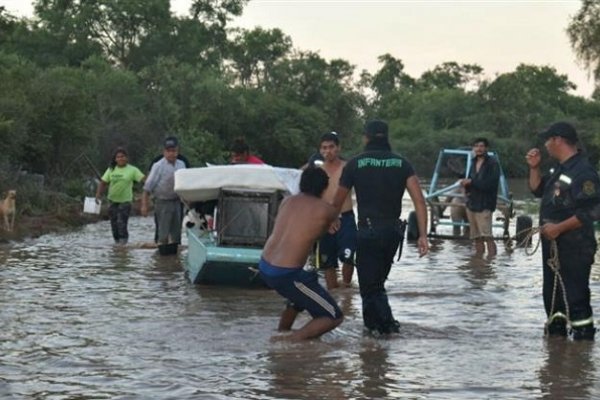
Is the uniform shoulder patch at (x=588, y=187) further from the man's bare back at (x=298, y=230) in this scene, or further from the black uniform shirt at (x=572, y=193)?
the man's bare back at (x=298, y=230)

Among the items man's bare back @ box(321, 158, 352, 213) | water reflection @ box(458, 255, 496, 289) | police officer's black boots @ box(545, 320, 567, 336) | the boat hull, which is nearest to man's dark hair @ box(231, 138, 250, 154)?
the boat hull

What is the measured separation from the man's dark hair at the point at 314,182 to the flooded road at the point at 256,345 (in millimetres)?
1230

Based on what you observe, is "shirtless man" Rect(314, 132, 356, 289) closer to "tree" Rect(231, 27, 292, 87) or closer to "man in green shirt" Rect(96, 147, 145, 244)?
"man in green shirt" Rect(96, 147, 145, 244)

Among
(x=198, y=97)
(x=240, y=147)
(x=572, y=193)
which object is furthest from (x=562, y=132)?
(x=198, y=97)

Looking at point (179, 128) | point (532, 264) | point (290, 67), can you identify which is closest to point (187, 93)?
point (179, 128)

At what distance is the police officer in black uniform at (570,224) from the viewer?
9.20 metres

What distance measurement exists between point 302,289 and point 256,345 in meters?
0.61

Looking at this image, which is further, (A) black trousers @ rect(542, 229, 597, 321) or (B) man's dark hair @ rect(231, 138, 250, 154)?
(B) man's dark hair @ rect(231, 138, 250, 154)

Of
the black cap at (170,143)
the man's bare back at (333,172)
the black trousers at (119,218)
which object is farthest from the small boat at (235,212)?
the black trousers at (119,218)

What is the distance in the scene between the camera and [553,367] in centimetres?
855

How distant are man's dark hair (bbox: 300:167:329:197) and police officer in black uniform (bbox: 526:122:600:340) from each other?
5.95ft

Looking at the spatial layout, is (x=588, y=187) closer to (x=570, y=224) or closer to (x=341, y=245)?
(x=570, y=224)

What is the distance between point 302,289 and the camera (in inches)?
363

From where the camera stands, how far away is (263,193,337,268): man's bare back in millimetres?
9281
